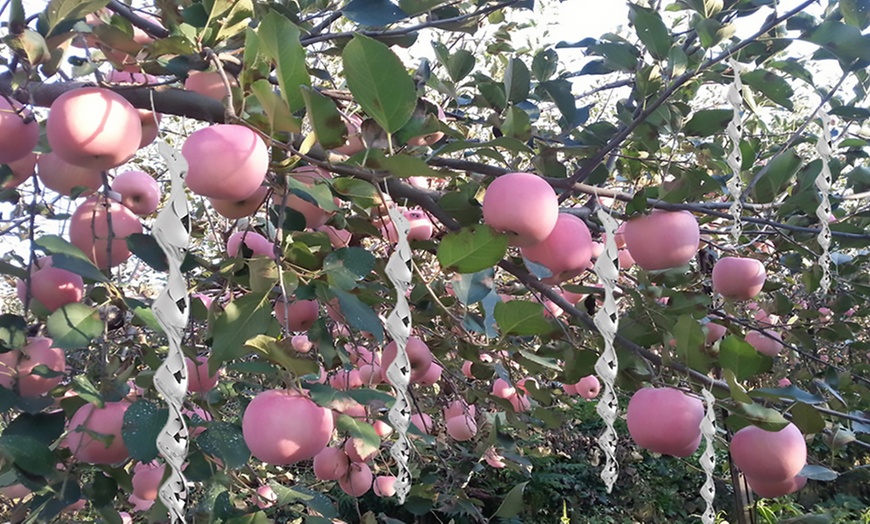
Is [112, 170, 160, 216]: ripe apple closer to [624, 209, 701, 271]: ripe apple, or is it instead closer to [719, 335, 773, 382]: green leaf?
[624, 209, 701, 271]: ripe apple

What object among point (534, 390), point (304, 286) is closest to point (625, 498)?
point (534, 390)

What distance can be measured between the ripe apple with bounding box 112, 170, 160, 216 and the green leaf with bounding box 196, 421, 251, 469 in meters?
0.50

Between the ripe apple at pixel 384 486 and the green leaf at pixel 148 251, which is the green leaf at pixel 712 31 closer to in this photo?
the green leaf at pixel 148 251

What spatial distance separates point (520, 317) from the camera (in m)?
0.83

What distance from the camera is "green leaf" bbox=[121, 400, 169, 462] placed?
2.40 ft

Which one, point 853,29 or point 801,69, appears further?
point 801,69

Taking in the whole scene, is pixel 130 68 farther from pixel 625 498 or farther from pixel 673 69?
pixel 625 498

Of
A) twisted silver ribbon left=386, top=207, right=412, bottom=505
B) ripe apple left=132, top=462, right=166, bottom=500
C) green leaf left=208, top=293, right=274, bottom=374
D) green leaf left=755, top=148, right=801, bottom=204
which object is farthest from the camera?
ripe apple left=132, top=462, right=166, bottom=500

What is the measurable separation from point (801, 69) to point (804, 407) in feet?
1.88

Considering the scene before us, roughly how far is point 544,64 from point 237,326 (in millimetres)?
784

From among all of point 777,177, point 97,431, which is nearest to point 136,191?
point 97,431

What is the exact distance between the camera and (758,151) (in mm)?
1727

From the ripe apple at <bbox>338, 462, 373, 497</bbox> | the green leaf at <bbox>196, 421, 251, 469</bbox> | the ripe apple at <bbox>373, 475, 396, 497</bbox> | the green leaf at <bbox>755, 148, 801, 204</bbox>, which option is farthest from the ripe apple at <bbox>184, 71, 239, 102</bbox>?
the ripe apple at <bbox>373, 475, 396, 497</bbox>

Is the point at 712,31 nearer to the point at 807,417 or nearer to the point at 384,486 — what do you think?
the point at 807,417
